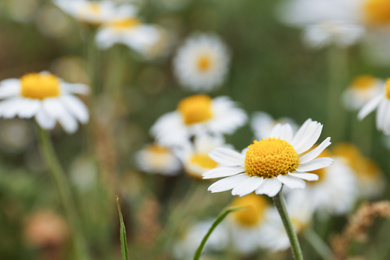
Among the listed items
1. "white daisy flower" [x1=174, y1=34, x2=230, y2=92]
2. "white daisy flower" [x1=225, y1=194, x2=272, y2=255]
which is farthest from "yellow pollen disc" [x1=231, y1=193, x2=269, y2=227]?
"white daisy flower" [x1=174, y1=34, x2=230, y2=92]

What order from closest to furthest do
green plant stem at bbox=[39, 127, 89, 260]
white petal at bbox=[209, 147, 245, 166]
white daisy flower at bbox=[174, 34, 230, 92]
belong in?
white petal at bbox=[209, 147, 245, 166]
green plant stem at bbox=[39, 127, 89, 260]
white daisy flower at bbox=[174, 34, 230, 92]

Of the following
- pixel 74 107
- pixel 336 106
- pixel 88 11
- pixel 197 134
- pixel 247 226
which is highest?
pixel 88 11

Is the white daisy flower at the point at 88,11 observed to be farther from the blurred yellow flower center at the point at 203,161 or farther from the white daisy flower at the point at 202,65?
the white daisy flower at the point at 202,65

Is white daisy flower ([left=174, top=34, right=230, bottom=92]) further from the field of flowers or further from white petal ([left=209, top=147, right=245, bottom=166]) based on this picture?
white petal ([left=209, top=147, right=245, bottom=166])

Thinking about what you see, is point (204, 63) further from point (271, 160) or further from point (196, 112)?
point (271, 160)

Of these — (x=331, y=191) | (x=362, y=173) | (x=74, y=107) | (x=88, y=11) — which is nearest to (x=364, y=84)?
(x=362, y=173)

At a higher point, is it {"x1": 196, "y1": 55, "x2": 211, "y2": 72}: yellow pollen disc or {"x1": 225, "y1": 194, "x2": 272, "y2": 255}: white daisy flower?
{"x1": 196, "y1": 55, "x2": 211, "y2": 72}: yellow pollen disc

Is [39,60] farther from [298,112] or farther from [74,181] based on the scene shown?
[298,112]
